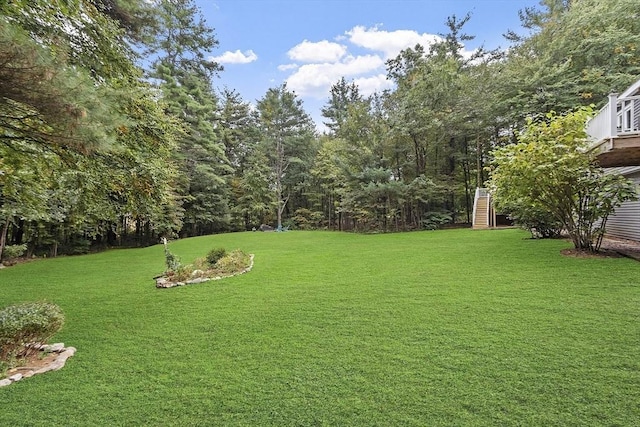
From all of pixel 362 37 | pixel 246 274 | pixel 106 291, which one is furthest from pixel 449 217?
pixel 106 291

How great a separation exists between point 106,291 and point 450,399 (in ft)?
19.5

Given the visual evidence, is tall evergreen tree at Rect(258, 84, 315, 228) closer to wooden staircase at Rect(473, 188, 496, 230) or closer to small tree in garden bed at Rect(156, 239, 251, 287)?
wooden staircase at Rect(473, 188, 496, 230)

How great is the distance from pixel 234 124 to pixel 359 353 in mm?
24184

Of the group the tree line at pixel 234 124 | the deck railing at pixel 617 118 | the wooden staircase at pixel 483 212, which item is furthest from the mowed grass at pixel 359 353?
the wooden staircase at pixel 483 212

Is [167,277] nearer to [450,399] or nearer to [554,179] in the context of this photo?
[450,399]

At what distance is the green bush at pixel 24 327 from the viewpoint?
116 inches

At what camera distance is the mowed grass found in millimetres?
2182

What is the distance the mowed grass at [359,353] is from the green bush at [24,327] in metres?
0.39

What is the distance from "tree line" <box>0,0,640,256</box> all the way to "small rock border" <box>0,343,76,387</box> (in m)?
1.91

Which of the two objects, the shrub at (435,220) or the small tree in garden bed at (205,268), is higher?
the shrub at (435,220)

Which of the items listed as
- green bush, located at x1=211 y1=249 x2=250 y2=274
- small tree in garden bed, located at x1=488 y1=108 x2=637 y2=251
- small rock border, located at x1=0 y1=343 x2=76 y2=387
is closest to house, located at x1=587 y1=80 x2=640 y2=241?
small tree in garden bed, located at x1=488 y1=108 x2=637 y2=251

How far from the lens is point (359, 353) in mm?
2994

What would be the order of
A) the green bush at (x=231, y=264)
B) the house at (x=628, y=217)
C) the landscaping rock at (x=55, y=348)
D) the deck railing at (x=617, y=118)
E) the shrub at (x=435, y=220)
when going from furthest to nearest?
the shrub at (x=435, y=220)
the house at (x=628, y=217)
the green bush at (x=231, y=264)
the deck railing at (x=617, y=118)
the landscaping rock at (x=55, y=348)

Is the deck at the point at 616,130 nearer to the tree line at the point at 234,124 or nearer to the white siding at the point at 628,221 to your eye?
the tree line at the point at 234,124
